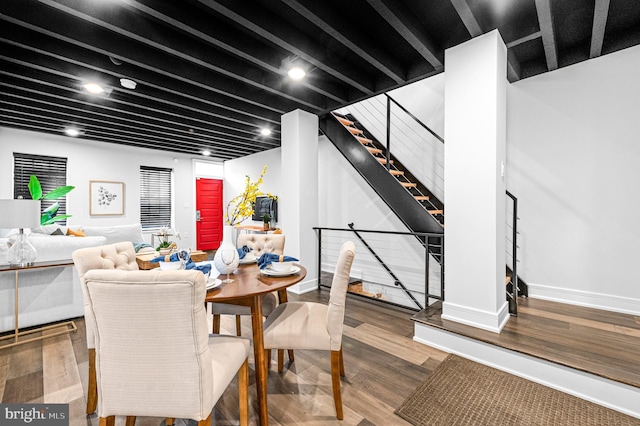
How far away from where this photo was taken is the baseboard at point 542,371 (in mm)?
1684

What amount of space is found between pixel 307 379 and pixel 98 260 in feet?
5.13

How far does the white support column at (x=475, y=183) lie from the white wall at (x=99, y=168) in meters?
6.56

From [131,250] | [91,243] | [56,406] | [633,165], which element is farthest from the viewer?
[91,243]

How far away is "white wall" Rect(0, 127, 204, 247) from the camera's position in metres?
5.08

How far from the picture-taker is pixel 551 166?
10.2 feet

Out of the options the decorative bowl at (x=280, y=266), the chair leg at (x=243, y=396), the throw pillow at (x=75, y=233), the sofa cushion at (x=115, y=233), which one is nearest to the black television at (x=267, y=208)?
the sofa cushion at (x=115, y=233)

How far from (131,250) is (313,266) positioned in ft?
8.19

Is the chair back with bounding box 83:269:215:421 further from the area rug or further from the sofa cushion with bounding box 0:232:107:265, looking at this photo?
the sofa cushion with bounding box 0:232:107:265

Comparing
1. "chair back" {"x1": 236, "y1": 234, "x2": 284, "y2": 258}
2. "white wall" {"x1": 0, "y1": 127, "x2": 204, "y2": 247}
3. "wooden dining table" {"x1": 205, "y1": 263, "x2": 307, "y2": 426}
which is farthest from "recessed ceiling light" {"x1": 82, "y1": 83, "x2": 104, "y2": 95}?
"white wall" {"x1": 0, "y1": 127, "x2": 204, "y2": 247}

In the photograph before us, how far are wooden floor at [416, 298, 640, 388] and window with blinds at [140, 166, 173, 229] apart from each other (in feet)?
21.7

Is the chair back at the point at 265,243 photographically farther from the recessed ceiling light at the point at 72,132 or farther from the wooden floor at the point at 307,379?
the recessed ceiling light at the point at 72,132

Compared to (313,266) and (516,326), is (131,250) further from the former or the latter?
(516,326)

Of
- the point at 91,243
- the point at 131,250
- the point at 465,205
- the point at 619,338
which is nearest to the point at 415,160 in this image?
the point at 465,205

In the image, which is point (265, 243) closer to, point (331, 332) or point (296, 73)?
point (331, 332)
